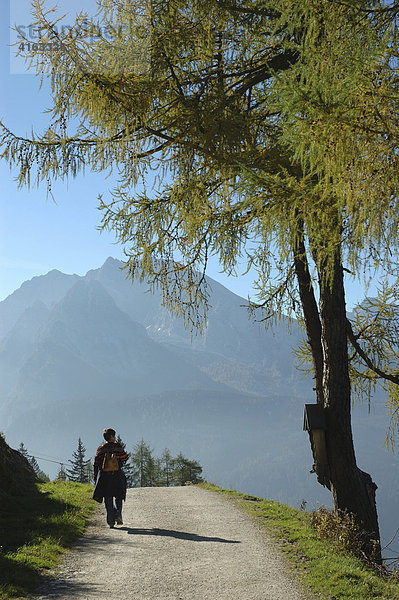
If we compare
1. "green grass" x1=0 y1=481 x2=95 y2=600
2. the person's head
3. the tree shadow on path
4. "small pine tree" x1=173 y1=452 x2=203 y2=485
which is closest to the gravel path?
the tree shadow on path

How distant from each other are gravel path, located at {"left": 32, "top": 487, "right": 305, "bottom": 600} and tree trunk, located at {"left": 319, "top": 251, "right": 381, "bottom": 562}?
1.41m

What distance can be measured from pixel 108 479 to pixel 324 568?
3.71m

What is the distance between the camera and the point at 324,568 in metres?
6.02

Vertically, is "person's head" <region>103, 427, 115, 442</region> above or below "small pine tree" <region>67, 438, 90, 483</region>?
above

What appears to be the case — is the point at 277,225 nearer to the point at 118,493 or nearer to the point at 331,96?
the point at 331,96

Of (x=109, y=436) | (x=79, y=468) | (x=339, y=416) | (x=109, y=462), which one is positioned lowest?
(x=79, y=468)

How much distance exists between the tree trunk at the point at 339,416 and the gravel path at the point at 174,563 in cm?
141

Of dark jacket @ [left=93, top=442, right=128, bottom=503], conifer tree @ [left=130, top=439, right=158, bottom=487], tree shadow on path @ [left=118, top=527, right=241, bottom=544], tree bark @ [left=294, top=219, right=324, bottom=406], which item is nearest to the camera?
tree shadow on path @ [left=118, top=527, right=241, bottom=544]

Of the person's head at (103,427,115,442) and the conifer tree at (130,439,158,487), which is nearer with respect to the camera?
the person's head at (103,427,115,442)

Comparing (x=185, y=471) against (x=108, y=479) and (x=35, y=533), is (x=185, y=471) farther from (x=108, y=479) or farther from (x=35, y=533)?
(x=35, y=533)

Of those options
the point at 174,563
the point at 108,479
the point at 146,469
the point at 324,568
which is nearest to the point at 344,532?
the point at 324,568

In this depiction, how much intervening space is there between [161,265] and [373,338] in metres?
3.95

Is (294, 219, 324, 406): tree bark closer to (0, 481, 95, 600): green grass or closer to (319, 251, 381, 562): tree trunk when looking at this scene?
(319, 251, 381, 562): tree trunk

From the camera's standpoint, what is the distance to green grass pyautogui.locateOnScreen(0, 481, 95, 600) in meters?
5.31
